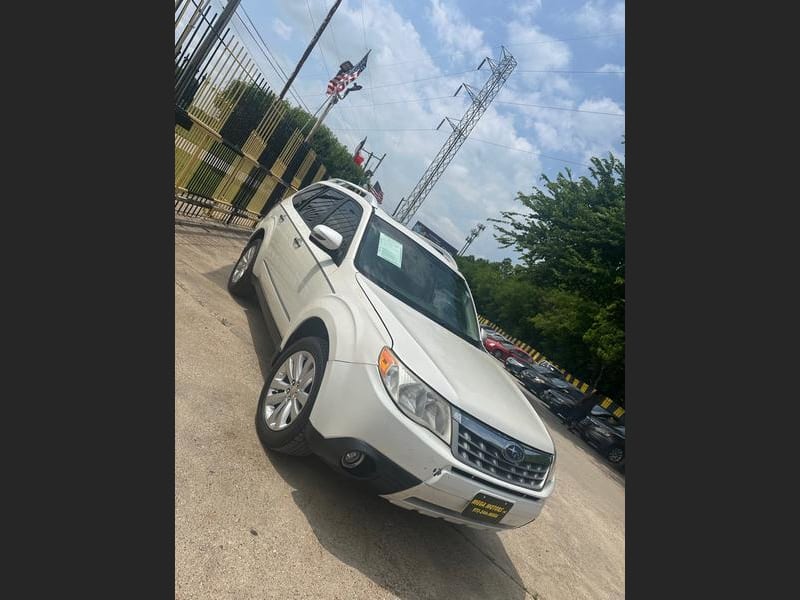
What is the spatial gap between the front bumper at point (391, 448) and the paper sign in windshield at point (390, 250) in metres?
1.38

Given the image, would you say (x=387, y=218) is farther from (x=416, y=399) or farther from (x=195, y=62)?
(x=195, y=62)

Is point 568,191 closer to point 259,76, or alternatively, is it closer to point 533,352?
point 259,76

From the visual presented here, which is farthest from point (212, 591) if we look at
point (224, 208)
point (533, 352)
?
point (533, 352)

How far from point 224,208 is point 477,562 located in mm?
8729

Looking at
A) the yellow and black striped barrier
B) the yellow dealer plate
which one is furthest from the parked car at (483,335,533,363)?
the yellow dealer plate

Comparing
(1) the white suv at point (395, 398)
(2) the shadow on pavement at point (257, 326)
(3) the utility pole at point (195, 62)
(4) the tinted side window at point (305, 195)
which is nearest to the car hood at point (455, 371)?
(1) the white suv at point (395, 398)

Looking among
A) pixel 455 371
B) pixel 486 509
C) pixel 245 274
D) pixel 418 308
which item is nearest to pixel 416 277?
pixel 418 308

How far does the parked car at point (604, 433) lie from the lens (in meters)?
11.8

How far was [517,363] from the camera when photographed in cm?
2016

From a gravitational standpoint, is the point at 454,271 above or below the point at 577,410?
above

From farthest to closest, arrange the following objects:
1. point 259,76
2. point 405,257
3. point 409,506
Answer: point 259,76
point 405,257
point 409,506

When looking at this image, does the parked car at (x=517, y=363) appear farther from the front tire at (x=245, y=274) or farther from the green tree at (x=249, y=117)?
the front tire at (x=245, y=274)

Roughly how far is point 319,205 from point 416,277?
160 cm

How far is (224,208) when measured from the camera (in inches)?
393
